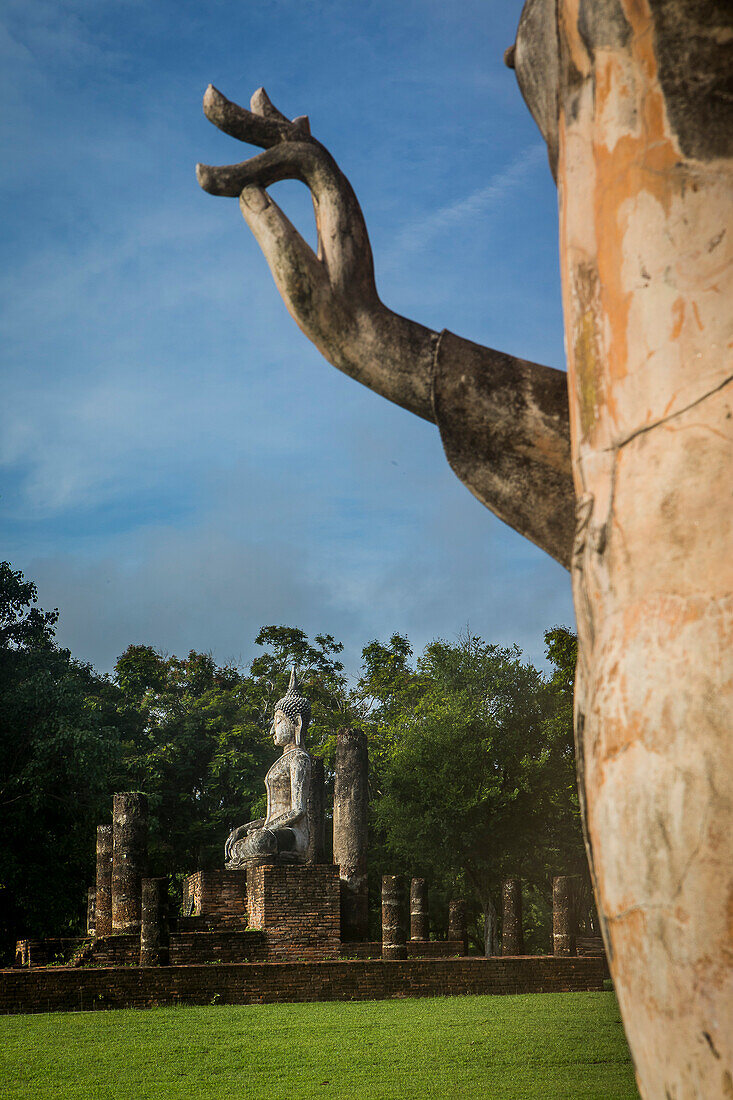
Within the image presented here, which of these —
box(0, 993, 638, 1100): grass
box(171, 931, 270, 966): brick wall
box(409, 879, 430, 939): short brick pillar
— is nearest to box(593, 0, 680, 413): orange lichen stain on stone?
box(0, 993, 638, 1100): grass

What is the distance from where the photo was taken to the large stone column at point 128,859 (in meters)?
17.9

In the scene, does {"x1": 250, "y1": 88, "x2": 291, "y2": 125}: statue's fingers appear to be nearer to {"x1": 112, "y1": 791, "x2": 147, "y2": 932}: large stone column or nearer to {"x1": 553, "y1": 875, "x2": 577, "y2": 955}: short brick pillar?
{"x1": 112, "y1": 791, "x2": 147, "y2": 932}: large stone column

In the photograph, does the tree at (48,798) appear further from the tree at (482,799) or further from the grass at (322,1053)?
the grass at (322,1053)

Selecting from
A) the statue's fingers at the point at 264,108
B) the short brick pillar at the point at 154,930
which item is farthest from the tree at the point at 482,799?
the statue's fingers at the point at 264,108

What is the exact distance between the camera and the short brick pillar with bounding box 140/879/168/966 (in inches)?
586

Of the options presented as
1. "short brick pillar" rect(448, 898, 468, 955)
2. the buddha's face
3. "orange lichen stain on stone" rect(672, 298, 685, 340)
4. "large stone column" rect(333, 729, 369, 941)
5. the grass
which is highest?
the buddha's face

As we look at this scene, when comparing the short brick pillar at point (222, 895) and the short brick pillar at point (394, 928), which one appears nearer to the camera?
the short brick pillar at point (394, 928)

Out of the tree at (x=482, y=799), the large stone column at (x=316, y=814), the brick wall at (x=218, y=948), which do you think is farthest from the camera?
the tree at (x=482, y=799)

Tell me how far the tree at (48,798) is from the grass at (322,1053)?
41.8 ft

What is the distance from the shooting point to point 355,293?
1598 millimetres

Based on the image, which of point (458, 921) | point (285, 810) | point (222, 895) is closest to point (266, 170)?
point (222, 895)


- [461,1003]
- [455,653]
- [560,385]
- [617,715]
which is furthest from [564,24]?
[455,653]

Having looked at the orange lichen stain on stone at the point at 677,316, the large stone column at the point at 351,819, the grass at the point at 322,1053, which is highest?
the orange lichen stain on stone at the point at 677,316

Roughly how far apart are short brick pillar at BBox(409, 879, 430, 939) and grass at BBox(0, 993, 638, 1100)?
749 cm
